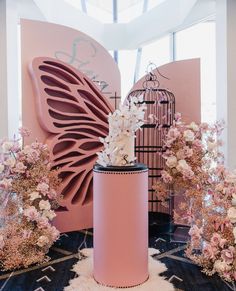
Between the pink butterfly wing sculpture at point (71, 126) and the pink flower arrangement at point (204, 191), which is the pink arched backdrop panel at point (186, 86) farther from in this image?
the pink butterfly wing sculpture at point (71, 126)

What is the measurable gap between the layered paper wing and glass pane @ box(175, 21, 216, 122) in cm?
152

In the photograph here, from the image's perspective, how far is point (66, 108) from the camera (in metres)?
3.87

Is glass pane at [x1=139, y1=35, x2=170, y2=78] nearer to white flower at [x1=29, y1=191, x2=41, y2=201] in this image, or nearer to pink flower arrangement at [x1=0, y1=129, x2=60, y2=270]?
pink flower arrangement at [x1=0, y1=129, x2=60, y2=270]

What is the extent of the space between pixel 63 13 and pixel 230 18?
3710mm

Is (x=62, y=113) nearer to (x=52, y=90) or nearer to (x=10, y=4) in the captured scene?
(x=52, y=90)

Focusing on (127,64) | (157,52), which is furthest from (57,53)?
(127,64)

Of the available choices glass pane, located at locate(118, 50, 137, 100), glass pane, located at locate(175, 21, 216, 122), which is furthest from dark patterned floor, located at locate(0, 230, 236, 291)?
glass pane, located at locate(118, 50, 137, 100)

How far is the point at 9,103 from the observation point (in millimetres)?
4105

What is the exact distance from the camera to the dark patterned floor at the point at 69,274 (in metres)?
2.52

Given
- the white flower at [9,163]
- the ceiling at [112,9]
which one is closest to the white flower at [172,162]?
the white flower at [9,163]

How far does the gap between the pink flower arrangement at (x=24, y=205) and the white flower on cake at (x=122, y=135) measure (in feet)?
2.96

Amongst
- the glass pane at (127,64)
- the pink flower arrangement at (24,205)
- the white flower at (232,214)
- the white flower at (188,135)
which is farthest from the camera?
the glass pane at (127,64)

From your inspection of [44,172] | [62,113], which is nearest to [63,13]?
[62,113]

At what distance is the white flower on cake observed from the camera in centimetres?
253
